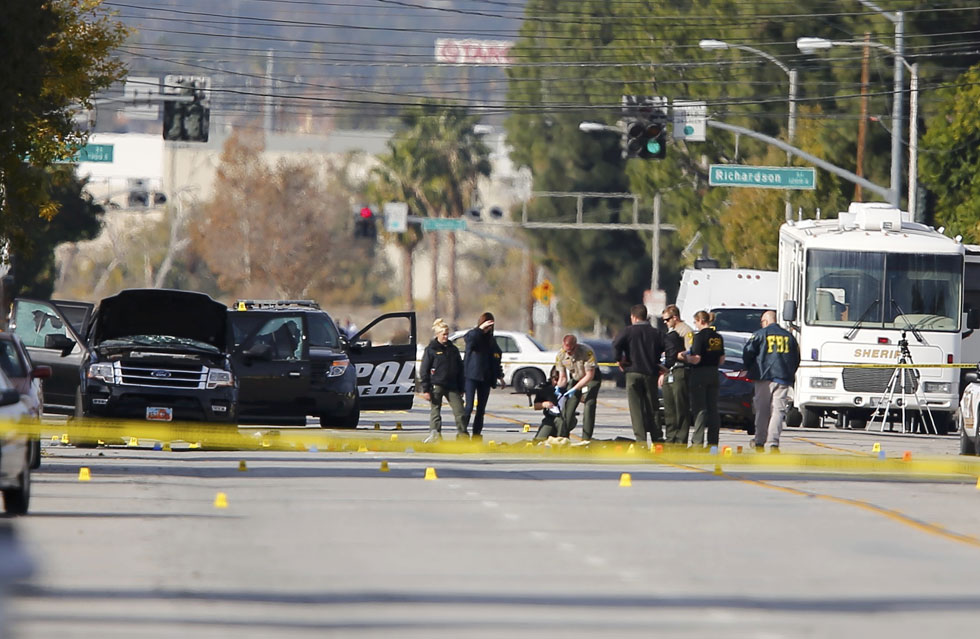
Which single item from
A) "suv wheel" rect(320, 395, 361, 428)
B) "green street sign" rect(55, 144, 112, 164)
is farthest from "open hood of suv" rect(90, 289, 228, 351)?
"green street sign" rect(55, 144, 112, 164)

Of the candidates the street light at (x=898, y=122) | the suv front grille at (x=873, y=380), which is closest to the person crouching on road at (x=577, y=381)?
the suv front grille at (x=873, y=380)

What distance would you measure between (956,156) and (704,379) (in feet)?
85.6

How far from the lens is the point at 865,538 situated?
14203 mm

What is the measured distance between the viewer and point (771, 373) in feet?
80.7

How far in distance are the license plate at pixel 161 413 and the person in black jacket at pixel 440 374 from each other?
371 centimetres

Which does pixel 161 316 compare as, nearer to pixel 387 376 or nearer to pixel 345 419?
pixel 345 419

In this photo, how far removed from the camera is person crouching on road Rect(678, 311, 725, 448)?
79.4 ft

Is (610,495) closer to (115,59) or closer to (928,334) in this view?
(115,59)

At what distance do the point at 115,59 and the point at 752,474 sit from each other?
1221cm

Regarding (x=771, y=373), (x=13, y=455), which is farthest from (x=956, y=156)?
(x=13, y=455)

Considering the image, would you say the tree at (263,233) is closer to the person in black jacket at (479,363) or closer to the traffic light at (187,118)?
the traffic light at (187,118)

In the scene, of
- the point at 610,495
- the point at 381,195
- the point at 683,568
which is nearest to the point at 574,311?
the point at 381,195

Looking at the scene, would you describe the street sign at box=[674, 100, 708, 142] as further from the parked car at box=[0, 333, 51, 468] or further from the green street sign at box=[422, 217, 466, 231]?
the parked car at box=[0, 333, 51, 468]

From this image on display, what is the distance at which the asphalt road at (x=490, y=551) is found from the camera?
995cm
